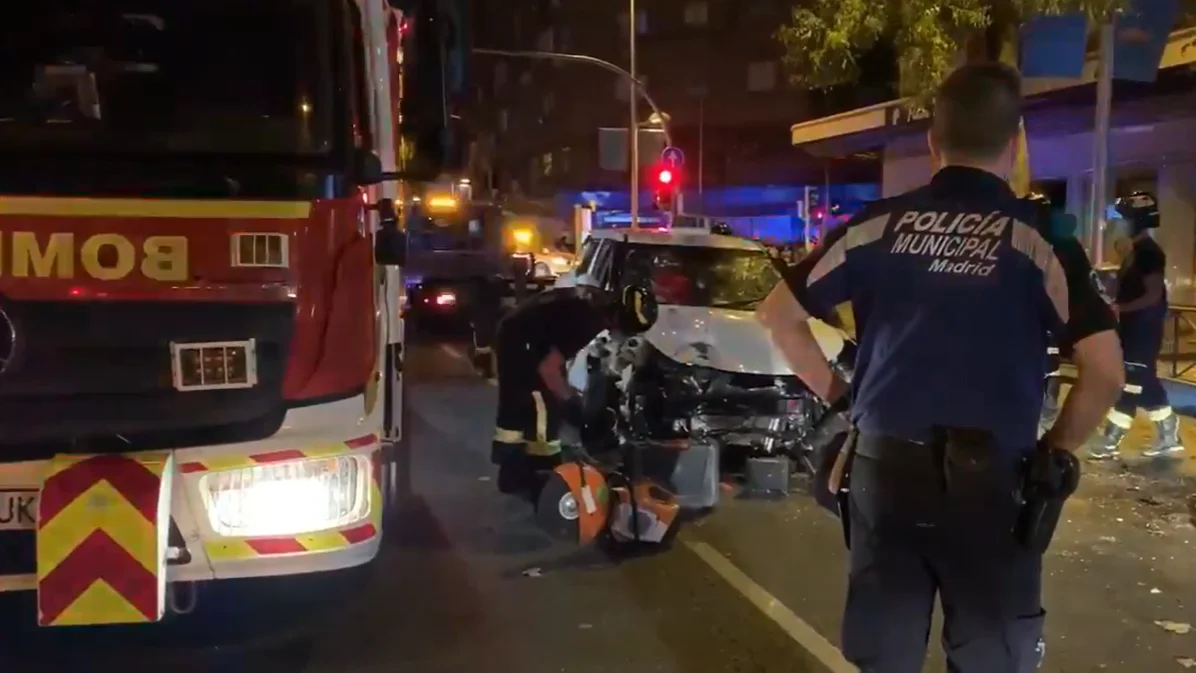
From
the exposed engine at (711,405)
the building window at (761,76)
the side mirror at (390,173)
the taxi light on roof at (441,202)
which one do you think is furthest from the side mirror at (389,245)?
the building window at (761,76)

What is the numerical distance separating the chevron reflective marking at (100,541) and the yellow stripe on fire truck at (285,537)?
178 millimetres

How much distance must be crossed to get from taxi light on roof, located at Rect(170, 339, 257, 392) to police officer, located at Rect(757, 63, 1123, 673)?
1.94 meters

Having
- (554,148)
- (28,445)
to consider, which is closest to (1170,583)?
(28,445)

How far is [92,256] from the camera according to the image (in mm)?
3740

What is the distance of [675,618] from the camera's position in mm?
5383

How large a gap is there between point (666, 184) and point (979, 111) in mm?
18138

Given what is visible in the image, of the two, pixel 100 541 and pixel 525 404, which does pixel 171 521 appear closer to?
pixel 100 541

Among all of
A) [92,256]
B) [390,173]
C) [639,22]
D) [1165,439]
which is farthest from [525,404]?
[639,22]

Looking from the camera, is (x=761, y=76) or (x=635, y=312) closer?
(x=635, y=312)

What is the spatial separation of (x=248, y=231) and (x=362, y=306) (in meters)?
0.46

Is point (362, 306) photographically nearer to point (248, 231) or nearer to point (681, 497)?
point (248, 231)

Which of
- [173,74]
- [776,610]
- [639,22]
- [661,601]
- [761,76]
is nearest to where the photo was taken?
[173,74]

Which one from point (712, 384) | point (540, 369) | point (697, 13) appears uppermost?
point (697, 13)

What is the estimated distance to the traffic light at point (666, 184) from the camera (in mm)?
20547
